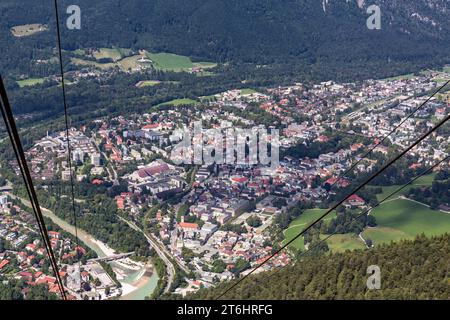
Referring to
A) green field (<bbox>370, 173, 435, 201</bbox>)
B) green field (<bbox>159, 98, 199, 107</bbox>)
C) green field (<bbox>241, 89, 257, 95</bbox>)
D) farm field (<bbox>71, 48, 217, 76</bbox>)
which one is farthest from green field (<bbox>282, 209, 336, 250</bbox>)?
farm field (<bbox>71, 48, 217, 76</bbox>)

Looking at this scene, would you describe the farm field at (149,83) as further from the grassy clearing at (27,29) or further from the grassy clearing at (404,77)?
the grassy clearing at (404,77)

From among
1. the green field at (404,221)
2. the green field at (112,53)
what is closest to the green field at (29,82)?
the green field at (112,53)

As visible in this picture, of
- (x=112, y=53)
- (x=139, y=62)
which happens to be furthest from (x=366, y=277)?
(x=112, y=53)

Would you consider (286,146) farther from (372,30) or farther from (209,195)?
(372,30)

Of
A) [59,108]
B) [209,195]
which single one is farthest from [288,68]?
[209,195]

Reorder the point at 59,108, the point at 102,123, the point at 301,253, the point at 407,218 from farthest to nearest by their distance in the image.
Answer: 1. the point at 59,108
2. the point at 102,123
3. the point at 407,218
4. the point at 301,253

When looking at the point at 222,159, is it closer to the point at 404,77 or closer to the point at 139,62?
the point at 404,77

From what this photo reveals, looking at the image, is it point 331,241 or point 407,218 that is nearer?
point 331,241
